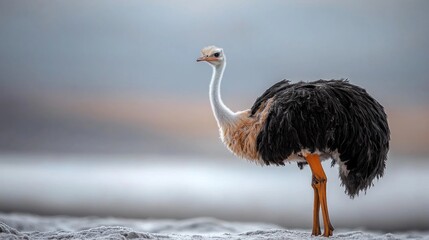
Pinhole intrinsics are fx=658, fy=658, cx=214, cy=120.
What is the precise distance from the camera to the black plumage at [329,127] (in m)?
4.55

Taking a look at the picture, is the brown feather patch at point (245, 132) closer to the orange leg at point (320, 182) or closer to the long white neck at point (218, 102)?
the long white neck at point (218, 102)

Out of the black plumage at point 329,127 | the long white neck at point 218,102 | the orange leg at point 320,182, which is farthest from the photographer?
the long white neck at point 218,102

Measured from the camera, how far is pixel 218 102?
5.03m

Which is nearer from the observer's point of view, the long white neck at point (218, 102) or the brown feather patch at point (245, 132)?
the brown feather patch at point (245, 132)

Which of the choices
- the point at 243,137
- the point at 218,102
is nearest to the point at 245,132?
the point at 243,137

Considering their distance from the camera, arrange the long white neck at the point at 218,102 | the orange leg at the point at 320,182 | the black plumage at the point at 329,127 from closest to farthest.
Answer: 1. the black plumage at the point at 329,127
2. the orange leg at the point at 320,182
3. the long white neck at the point at 218,102

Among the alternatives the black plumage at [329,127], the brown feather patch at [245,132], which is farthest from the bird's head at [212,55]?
the black plumage at [329,127]

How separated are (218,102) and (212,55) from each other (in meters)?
0.36

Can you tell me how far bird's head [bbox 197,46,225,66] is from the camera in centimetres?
504

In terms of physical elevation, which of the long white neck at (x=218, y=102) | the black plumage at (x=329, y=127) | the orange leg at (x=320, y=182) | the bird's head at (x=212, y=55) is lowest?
the orange leg at (x=320, y=182)

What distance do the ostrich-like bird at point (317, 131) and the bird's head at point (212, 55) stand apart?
64mm

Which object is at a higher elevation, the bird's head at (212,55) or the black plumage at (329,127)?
the bird's head at (212,55)

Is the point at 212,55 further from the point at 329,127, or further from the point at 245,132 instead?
the point at 329,127

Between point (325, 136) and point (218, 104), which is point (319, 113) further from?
point (218, 104)
